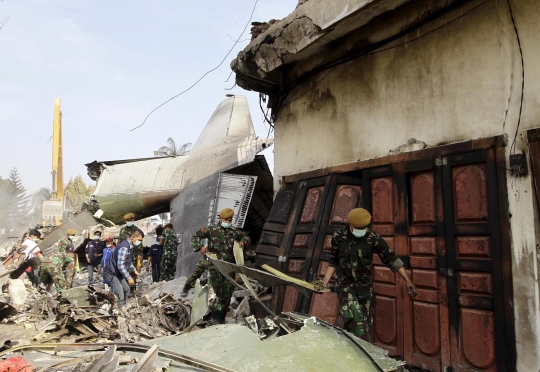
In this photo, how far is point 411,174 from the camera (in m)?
4.18

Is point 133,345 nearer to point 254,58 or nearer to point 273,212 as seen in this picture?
point 273,212

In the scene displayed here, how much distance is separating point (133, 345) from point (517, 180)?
3196mm

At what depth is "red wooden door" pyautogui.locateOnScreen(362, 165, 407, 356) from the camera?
13.5ft

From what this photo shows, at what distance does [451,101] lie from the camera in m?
3.85

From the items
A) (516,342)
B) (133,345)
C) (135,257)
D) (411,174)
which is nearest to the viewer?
(133,345)

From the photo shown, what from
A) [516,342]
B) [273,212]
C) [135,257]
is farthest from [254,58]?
[135,257]

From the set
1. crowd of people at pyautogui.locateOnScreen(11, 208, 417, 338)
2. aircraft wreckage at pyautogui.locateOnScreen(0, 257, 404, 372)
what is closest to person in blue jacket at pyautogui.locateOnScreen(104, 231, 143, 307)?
crowd of people at pyautogui.locateOnScreen(11, 208, 417, 338)

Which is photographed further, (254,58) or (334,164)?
(254,58)

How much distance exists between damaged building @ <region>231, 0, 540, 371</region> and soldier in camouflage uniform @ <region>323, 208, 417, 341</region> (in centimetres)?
52

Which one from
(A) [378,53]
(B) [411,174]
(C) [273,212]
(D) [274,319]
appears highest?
(A) [378,53]

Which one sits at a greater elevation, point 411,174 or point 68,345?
point 411,174

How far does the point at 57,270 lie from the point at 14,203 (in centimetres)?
7406

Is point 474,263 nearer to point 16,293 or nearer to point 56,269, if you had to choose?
point 16,293

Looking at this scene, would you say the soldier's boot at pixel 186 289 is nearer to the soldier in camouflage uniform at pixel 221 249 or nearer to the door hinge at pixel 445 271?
the soldier in camouflage uniform at pixel 221 249
